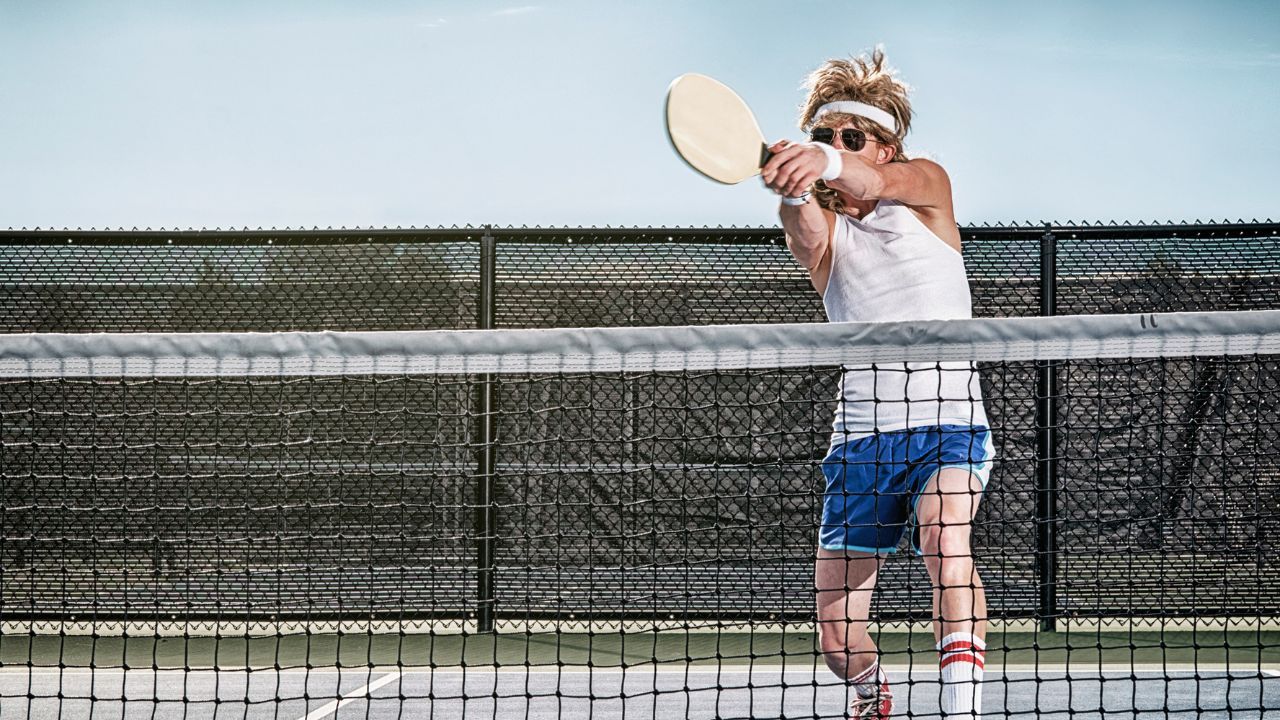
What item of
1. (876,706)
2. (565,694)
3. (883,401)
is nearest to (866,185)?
(883,401)

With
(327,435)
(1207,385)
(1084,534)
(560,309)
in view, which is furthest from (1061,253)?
(327,435)

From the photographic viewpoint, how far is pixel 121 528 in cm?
583

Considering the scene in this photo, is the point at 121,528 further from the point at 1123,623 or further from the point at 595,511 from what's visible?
the point at 1123,623

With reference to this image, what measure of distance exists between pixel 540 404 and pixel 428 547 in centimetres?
88

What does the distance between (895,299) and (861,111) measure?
1.49 feet

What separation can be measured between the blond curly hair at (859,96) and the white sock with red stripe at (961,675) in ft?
3.35

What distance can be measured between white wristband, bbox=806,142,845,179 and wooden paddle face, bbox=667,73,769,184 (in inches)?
5.1

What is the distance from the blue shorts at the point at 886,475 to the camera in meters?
2.62

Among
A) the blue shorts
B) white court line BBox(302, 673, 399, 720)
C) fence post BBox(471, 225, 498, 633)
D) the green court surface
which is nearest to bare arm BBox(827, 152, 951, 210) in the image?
the blue shorts

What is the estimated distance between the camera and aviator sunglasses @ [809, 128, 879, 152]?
8.98 feet

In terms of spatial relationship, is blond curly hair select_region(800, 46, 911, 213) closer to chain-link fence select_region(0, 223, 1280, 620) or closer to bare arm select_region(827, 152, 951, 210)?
bare arm select_region(827, 152, 951, 210)

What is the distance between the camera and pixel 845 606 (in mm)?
2734

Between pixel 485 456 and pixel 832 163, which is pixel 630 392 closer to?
pixel 485 456

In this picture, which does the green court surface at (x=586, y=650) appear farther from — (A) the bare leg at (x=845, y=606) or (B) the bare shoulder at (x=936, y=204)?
(B) the bare shoulder at (x=936, y=204)
